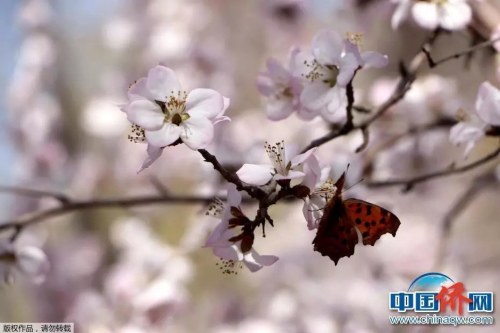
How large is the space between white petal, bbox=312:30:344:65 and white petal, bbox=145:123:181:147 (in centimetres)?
13

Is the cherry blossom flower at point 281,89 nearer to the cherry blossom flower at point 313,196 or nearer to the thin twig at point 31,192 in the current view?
the cherry blossom flower at point 313,196

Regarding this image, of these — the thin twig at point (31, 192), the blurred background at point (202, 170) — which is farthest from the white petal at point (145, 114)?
the thin twig at point (31, 192)

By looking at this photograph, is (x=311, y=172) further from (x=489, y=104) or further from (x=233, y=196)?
(x=489, y=104)

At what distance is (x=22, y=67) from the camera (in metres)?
1.40

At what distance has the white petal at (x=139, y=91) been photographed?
332mm

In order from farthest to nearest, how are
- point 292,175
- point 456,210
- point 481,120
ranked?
point 456,210 < point 481,120 < point 292,175

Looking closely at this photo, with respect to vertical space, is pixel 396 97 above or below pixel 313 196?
above

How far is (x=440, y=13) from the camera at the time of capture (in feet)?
1.51

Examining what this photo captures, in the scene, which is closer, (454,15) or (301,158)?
(301,158)

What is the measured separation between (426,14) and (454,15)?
0.03 meters

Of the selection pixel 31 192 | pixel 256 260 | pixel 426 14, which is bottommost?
pixel 256 260

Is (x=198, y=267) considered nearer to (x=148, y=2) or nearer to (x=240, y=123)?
(x=240, y=123)

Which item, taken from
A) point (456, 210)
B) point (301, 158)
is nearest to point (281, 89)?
point (301, 158)

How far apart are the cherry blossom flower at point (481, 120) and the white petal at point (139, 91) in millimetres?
240
